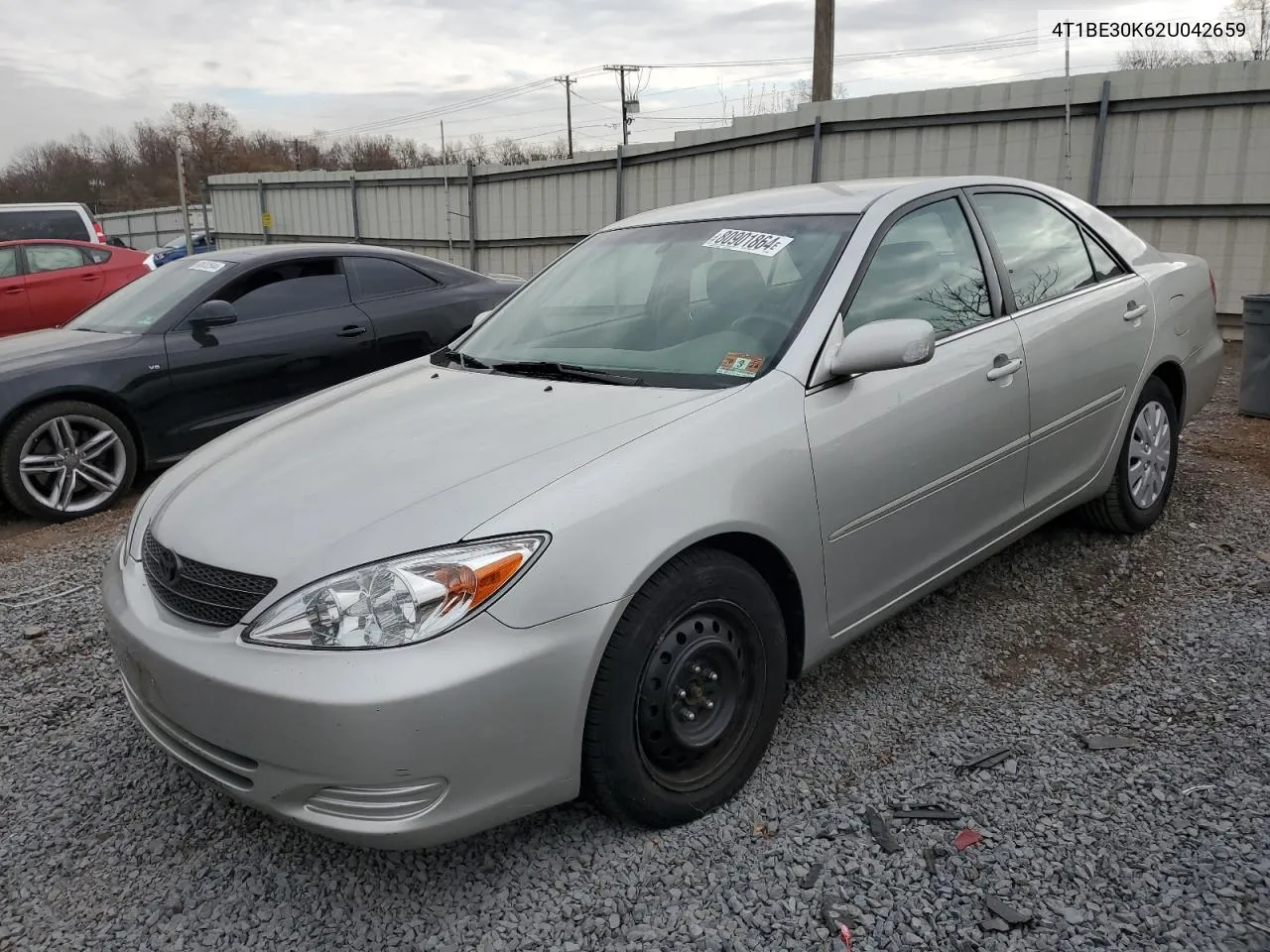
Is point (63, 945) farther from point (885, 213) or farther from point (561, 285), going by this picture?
point (885, 213)

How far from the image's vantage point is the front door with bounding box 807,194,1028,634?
2.68 metres

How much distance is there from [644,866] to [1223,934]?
1.26m

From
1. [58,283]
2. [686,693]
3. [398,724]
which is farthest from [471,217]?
[398,724]

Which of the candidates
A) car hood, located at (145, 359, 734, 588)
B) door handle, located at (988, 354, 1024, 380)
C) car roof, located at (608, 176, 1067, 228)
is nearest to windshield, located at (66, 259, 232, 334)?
car hood, located at (145, 359, 734, 588)

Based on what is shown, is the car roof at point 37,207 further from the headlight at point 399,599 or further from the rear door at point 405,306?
the headlight at point 399,599

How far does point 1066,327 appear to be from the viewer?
140 inches

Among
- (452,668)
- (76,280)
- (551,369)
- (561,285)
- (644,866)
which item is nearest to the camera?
(452,668)

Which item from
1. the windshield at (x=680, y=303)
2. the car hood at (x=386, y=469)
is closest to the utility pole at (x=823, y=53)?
the windshield at (x=680, y=303)

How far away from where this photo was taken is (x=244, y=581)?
2141 mm

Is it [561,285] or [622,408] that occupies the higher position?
[561,285]

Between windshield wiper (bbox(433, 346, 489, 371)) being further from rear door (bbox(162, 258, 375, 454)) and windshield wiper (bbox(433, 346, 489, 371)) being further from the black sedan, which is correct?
rear door (bbox(162, 258, 375, 454))

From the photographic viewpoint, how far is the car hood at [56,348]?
527 cm

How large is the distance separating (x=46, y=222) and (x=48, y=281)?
12.4 feet

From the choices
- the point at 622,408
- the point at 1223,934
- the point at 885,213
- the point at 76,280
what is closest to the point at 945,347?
the point at 885,213
